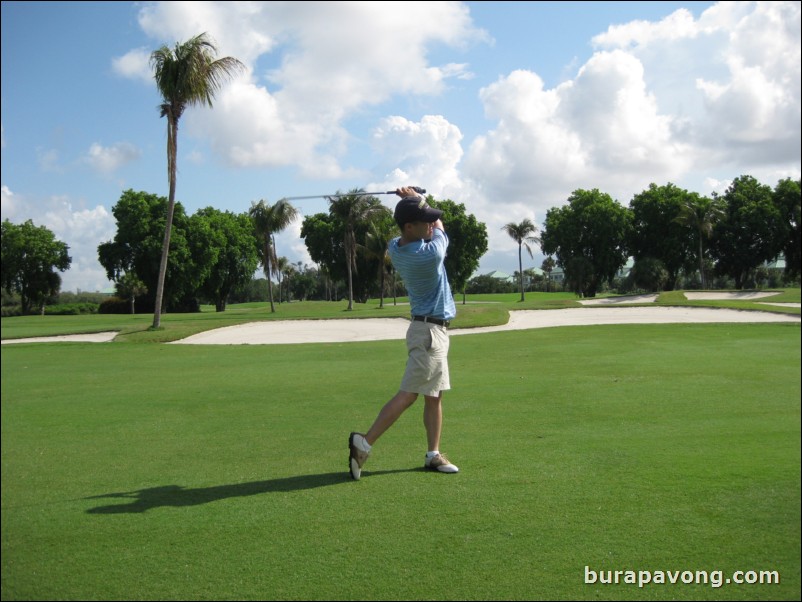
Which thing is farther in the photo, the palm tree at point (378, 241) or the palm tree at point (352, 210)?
the palm tree at point (378, 241)

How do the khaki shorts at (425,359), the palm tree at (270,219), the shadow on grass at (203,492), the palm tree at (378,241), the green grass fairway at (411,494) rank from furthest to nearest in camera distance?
the palm tree at (378,241) → the palm tree at (270,219) → the khaki shorts at (425,359) → the shadow on grass at (203,492) → the green grass fairway at (411,494)

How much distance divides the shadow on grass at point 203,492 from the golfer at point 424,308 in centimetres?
47

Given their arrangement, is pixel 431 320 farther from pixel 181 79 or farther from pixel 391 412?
pixel 181 79

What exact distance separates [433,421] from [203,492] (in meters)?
1.85

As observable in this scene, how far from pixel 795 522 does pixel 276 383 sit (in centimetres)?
858

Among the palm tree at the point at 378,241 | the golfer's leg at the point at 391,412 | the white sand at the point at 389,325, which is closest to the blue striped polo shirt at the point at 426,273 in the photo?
the golfer's leg at the point at 391,412

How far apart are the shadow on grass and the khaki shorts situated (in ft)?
2.34

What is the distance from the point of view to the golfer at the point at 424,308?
498cm

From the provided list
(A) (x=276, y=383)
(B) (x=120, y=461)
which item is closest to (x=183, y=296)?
(A) (x=276, y=383)

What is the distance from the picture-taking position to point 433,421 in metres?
5.20

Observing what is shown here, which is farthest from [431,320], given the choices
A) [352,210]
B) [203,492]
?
[352,210]

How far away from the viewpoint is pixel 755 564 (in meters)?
2.62

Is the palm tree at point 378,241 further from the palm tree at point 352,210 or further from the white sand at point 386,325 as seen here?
the white sand at point 386,325

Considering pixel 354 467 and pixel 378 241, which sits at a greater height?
pixel 378 241
